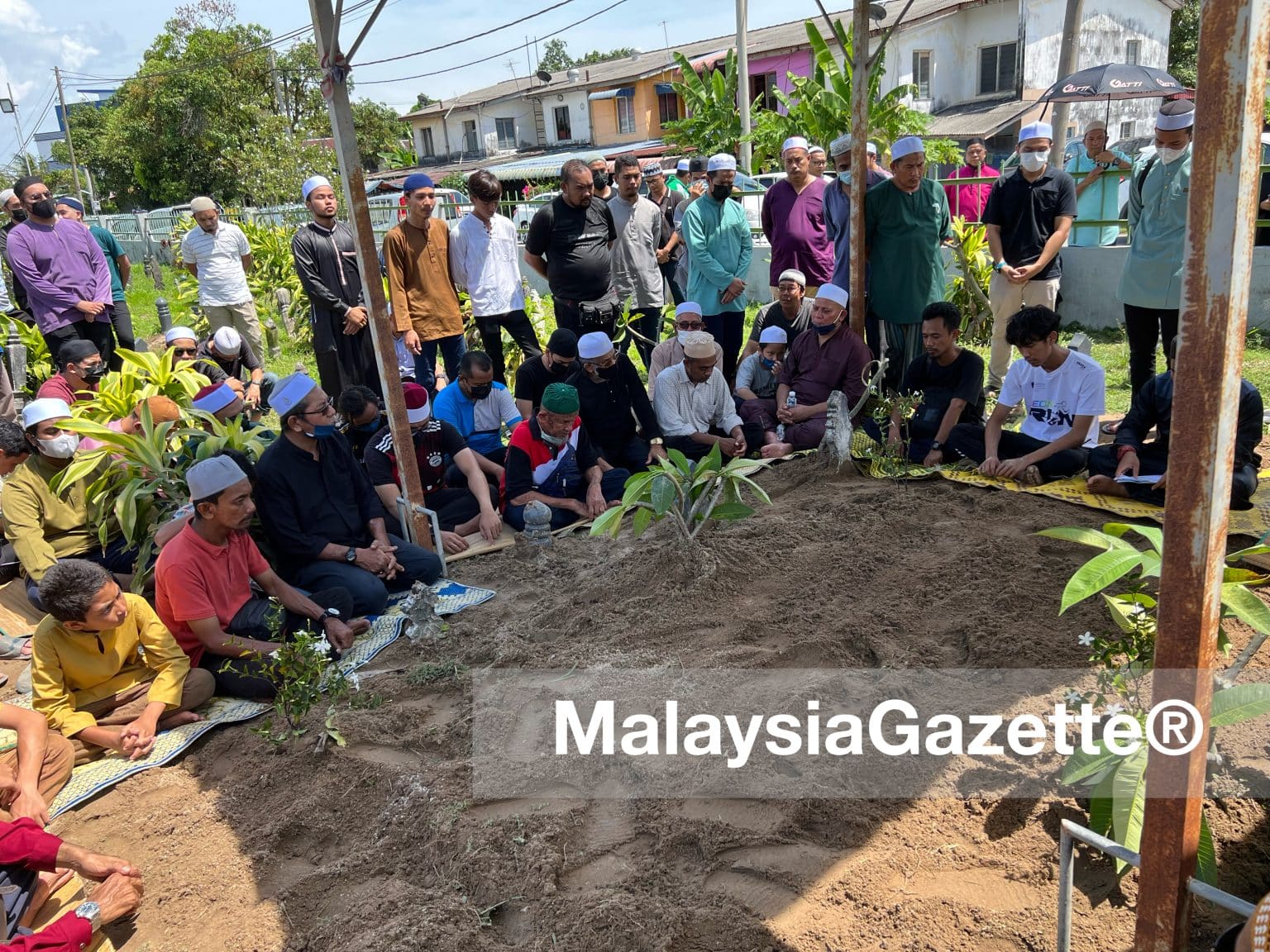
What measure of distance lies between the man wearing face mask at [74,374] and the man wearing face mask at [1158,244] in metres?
5.65

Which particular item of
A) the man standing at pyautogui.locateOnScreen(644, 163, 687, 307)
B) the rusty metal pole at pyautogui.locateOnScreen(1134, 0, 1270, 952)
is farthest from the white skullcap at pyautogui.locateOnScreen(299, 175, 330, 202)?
the rusty metal pole at pyautogui.locateOnScreen(1134, 0, 1270, 952)

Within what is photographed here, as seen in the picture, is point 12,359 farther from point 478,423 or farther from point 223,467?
point 223,467

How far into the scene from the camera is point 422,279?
19.3 ft

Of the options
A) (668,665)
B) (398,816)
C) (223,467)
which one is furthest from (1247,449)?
(223,467)

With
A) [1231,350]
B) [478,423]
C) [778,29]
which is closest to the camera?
[1231,350]

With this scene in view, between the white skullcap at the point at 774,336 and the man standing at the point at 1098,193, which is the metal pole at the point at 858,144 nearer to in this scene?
the white skullcap at the point at 774,336

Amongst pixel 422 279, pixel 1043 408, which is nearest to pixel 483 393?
pixel 422 279

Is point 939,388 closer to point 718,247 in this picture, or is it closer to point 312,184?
point 718,247

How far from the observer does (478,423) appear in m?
5.39

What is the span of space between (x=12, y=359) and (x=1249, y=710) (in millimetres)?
7866

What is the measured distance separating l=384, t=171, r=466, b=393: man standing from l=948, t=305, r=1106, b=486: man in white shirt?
3080 millimetres

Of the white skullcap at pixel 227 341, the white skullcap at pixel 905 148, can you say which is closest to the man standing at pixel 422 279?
the white skullcap at pixel 227 341

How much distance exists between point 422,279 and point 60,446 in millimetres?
2275

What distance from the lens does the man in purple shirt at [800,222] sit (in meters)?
6.25
